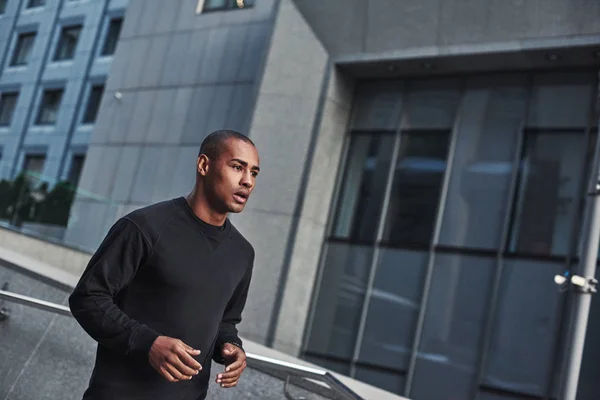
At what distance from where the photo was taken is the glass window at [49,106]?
3341 centimetres

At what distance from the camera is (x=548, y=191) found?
44.6 feet

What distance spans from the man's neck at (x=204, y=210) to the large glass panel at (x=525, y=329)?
1071 centimetres

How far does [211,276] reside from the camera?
10.2 feet

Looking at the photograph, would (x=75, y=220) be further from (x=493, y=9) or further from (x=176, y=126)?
(x=493, y=9)

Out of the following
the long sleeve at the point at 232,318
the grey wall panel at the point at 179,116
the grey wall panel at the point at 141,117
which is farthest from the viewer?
the grey wall panel at the point at 141,117

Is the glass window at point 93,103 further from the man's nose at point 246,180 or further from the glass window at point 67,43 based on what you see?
the man's nose at point 246,180

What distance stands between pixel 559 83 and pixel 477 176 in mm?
2001

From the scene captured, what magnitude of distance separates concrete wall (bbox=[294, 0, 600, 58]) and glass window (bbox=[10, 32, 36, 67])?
23526 mm

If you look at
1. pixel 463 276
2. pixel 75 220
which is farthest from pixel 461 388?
pixel 75 220

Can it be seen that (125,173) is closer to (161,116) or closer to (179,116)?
(161,116)

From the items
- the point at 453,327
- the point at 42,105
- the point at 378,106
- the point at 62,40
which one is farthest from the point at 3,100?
the point at 453,327

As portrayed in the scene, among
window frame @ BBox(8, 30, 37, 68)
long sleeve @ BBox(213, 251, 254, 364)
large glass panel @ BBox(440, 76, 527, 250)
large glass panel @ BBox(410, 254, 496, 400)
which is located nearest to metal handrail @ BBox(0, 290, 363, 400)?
long sleeve @ BBox(213, 251, 254, 364)

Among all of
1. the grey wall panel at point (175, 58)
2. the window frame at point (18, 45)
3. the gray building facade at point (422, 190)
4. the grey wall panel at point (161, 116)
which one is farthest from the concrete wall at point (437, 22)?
the window frame at point (18, 45)

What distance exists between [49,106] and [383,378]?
77.1 ft
